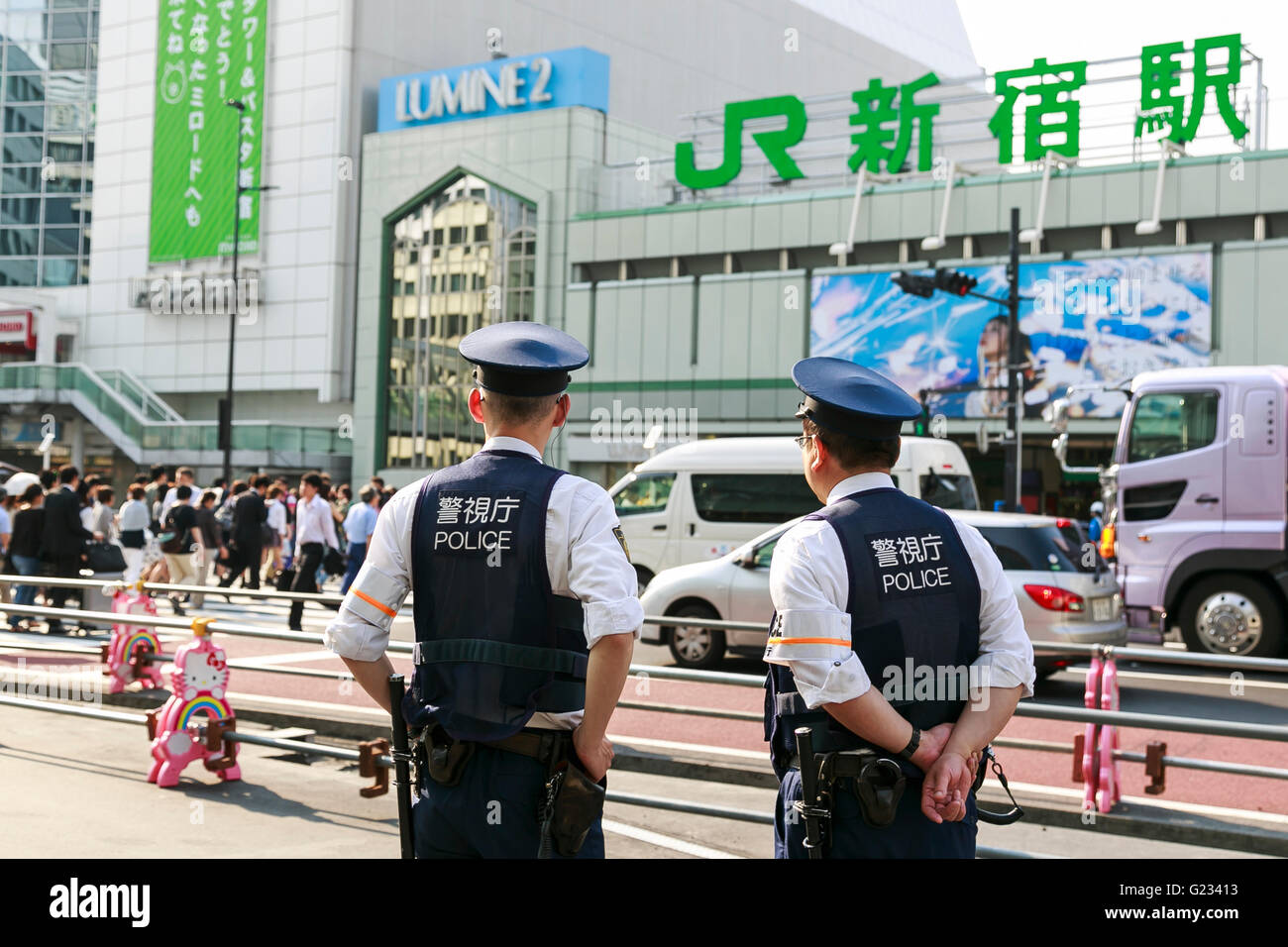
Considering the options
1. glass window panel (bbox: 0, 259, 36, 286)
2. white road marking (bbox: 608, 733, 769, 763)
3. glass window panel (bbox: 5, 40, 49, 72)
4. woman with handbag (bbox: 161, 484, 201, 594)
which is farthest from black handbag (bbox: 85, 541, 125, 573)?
glass window panel (bbox: 5, 40, 49, 72)

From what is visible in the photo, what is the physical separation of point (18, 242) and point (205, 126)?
37.2 feet

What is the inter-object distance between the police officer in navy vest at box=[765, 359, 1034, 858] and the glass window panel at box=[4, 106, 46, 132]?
56.7 m

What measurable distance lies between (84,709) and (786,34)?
176 feet

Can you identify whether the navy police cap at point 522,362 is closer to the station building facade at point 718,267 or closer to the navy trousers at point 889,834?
the navy trousers at point 889,834

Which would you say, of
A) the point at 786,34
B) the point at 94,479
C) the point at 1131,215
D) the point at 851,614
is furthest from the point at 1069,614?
the point at 786,34

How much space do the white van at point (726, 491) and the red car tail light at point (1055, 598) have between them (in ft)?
12.2

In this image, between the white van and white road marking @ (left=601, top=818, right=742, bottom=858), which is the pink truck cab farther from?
white road marking @ (left=601, top=818, right=742, bottom=858)

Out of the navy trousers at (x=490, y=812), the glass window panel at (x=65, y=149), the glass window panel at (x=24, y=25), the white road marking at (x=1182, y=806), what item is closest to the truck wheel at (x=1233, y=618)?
the white road marking at (x=1182, y=806)

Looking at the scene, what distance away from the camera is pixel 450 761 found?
312 cm

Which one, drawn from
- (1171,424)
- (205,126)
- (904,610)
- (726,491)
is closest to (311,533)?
(726,491)

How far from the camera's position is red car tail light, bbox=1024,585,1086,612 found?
11117 millimetres

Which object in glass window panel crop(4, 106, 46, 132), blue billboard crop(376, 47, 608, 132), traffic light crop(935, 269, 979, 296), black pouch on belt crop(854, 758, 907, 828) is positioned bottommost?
black pouch on belt crop(854, 758, 907, 828)

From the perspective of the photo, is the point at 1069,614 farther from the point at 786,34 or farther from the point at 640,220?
the point at 786,34

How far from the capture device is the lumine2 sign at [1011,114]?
101ft
